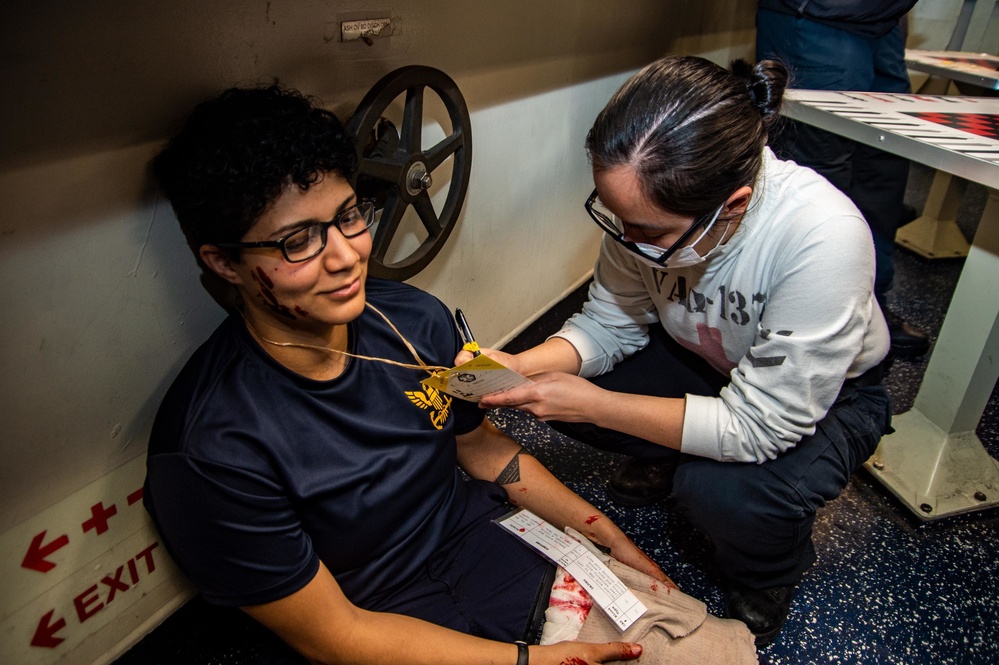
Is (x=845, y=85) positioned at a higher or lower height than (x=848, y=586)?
higher

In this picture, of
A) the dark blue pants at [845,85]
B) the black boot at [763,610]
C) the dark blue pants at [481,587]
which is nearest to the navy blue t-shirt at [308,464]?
the dark blue pants at [481,587]

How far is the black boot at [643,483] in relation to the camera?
5.26 ft

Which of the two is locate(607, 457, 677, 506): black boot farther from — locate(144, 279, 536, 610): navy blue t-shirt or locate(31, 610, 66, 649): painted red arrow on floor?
locate(31, 610, 66, 649): painted red arrow on floor

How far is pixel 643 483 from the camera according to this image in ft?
5.26

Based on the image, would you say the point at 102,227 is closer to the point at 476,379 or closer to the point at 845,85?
the point at 476,379

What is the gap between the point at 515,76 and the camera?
1.65m

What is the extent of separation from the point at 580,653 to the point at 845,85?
1980mm

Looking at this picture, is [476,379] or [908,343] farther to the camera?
[908,343]

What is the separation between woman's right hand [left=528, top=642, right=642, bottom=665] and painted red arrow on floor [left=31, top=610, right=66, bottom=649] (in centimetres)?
76

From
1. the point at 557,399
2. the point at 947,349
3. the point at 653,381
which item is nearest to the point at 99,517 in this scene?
the point at 557,399

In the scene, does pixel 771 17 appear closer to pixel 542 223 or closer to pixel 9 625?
pixel 542 223

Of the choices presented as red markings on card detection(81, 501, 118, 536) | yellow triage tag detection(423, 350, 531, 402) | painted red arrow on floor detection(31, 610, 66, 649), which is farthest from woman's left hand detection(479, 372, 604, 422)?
painted red arrow on floor detection(31, 610, 66, 649)

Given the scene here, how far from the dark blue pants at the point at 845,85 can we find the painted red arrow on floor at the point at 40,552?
206 cm

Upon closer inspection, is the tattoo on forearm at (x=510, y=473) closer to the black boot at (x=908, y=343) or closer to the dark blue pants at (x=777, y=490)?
the dark blue pants at (x=777, y=490)
